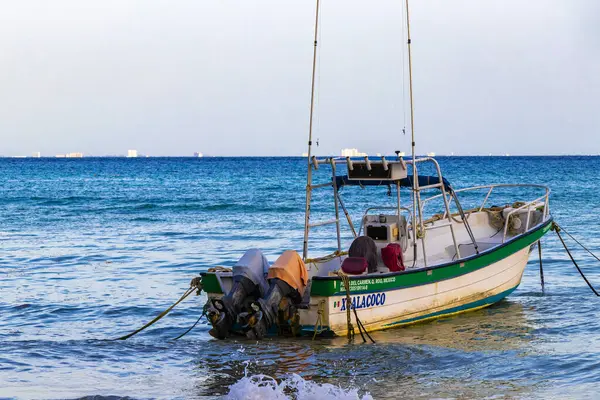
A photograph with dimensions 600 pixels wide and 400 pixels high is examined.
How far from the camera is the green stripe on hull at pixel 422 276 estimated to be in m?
11.2

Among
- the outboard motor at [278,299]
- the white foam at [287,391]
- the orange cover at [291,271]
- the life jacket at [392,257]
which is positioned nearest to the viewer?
the white foam at [287,391]

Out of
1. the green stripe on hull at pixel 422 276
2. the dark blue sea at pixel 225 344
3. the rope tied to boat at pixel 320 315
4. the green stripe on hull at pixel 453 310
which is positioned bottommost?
the dark blue sea at pixel 225 344

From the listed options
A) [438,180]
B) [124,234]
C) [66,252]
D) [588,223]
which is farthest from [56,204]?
[438,180]

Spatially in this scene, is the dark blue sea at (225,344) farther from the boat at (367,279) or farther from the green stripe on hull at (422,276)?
the green stripe on hull at (422,276)

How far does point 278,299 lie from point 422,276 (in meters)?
2.22

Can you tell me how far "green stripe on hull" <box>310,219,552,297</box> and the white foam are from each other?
1.98 metres

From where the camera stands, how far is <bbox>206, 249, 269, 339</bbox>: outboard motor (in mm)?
11203

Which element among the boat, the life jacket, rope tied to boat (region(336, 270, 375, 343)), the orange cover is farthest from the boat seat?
the orange cover

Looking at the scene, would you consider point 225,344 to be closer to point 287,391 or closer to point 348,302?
point 348,302

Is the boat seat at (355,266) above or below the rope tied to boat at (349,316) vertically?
above

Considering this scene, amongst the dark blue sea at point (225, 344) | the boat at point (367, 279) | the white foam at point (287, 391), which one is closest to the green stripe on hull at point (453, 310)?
the boat at point (367, 279)

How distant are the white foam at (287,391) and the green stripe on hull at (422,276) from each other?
6.50 ft

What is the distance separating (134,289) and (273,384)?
291 inches

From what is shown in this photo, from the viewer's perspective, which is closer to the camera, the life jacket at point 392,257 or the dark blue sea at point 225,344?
the dark blue sea at point 225,344
